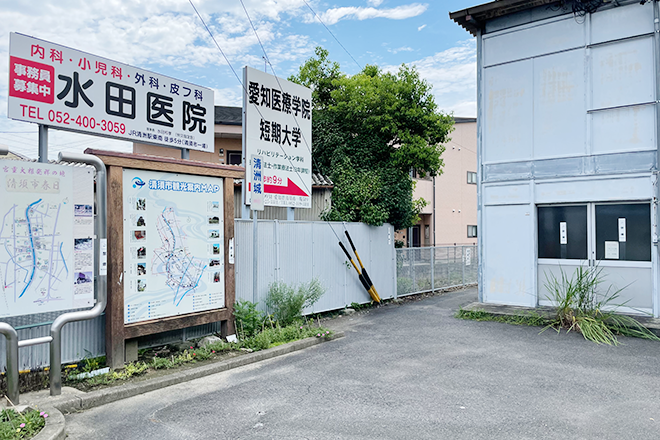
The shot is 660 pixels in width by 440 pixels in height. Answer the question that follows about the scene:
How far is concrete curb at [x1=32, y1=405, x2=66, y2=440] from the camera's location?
13.6 ft

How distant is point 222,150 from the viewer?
17.8 meters

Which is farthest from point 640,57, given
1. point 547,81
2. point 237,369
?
point 237,369

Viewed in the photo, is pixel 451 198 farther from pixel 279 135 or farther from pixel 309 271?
pixel 279 135

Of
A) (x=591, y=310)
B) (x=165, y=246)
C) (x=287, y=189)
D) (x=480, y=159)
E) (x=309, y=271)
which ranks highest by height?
(x=480, y=159)

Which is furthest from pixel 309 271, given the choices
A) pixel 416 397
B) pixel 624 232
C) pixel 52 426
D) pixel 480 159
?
pixel 624 232

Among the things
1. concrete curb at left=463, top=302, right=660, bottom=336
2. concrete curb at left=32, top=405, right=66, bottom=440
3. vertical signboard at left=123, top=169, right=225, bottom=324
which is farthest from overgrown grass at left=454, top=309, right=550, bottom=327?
concrete curb at left=32, top=405, right=66, bottom=440

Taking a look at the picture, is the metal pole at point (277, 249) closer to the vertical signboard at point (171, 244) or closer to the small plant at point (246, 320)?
the small plant at point (246, 320)

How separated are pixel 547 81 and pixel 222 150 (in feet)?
37.4

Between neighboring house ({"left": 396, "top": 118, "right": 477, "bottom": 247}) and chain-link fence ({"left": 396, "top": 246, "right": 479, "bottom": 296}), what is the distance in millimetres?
7692

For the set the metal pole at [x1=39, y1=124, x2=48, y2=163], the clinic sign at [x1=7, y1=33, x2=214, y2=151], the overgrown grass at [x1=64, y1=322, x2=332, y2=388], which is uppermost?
the clinic sign at [x1=7, y1=33, x2=214, y2=151]

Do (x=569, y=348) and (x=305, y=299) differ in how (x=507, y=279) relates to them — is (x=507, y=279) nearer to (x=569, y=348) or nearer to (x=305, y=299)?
(x=569, y=348)

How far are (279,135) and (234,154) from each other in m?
8.82

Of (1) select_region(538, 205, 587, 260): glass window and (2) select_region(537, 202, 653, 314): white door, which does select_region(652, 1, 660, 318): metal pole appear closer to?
(2) select_region(537, 202, 653, 314): white door

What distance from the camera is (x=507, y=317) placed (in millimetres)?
10094
